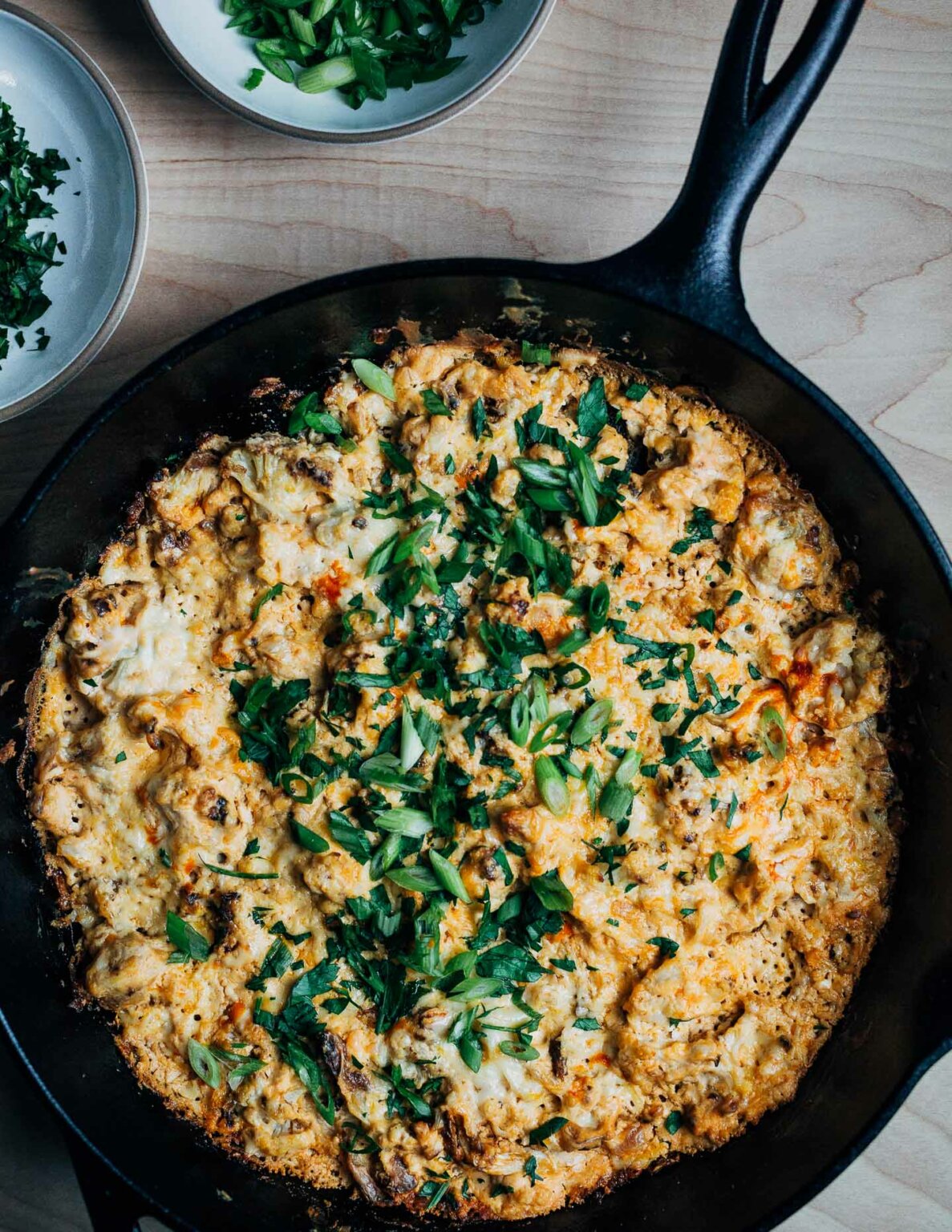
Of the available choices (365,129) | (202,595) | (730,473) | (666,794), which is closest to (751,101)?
(730,473)

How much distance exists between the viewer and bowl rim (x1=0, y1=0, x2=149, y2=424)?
2963 millimetres

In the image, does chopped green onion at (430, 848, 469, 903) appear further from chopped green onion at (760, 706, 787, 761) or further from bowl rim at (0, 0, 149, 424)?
bowl rim at (0, 0, 149, 424)

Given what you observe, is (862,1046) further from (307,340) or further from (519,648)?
(307,340)

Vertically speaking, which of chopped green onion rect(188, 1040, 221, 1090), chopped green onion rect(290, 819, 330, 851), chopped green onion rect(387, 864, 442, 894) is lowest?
chopped green onion rect(188, 1040, 221, 1090)

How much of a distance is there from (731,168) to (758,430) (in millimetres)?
725

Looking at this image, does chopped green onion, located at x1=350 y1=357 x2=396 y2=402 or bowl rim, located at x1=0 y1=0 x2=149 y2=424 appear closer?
chopped green onion, located at x1=350 y1=357 x2=396 y2=402

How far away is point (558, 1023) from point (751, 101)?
2211mm

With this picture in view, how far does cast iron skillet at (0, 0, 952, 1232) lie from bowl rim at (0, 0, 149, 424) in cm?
33

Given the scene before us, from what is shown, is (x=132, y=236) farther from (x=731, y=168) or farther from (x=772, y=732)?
(x=772, y=732)

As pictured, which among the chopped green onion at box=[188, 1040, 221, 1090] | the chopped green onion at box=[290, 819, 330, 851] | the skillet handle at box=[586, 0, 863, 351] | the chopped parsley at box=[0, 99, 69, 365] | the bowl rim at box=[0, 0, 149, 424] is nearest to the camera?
the skillet handle at box=[586, 0, 863, 351]

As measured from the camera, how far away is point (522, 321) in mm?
2910

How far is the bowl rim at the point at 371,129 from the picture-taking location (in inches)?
113

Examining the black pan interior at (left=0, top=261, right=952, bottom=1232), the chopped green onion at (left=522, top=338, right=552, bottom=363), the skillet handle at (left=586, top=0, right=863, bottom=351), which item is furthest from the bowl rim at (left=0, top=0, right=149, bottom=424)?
the skillet handle at (left=586, top=0, right=863, bottom=351)

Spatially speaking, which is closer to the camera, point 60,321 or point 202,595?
point 202,595
